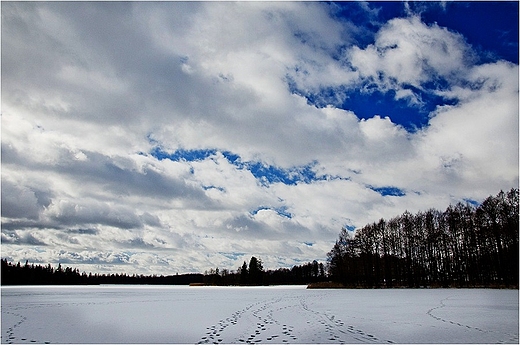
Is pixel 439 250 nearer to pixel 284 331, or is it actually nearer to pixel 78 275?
pixel 284 331

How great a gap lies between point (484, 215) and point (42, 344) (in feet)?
196

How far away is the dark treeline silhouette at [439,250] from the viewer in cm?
5144

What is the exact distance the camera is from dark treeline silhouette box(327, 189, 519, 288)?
169 feet

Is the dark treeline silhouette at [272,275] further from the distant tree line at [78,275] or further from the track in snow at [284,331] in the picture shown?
the track in snow at [284,331]

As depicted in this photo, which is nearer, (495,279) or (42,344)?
(42,344)

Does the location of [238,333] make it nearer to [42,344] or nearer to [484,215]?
[42,344]

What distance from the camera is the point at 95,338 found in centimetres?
1259

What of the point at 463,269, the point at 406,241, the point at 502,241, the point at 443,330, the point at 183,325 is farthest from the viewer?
the point at 406,241

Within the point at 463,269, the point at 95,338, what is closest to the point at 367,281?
the point at 463,269

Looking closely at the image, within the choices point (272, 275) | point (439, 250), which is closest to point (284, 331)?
point (439, 250)

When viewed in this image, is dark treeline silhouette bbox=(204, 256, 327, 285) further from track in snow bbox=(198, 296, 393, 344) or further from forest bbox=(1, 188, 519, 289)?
track in snow bbox=(198, 296, 393, 344)

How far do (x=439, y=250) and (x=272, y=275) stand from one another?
12282 cm

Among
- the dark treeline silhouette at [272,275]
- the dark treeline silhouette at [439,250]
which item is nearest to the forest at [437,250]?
the dark treeline silhouette at [439,250]

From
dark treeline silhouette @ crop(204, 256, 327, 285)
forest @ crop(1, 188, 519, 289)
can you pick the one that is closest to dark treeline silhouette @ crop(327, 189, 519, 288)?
forest @ crop(1, 188, 519, 289)
